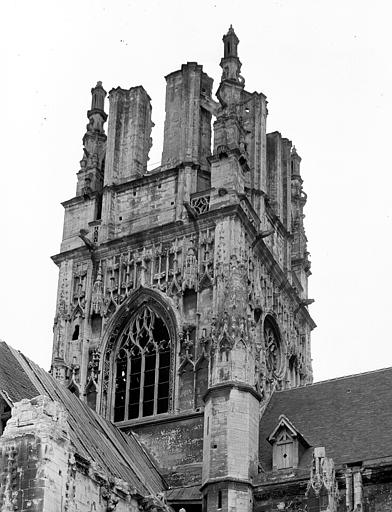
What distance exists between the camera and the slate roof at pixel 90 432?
28.0 meters

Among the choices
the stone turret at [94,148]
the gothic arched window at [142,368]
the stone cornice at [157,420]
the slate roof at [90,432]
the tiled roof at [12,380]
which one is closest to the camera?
the tiled roof at [12,380]

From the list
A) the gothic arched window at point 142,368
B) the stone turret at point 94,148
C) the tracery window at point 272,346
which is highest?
the stone turret at point 94,148

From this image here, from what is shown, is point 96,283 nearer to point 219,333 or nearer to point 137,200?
point 137,200

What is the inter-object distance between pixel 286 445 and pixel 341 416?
2280 millimetres

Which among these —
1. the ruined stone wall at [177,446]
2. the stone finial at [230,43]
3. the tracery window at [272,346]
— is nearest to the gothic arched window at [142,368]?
the ruined stone wall at [177,446]

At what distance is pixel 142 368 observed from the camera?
112 ft

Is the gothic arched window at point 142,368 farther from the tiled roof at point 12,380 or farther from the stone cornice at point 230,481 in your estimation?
the tiled roof at point 12,380

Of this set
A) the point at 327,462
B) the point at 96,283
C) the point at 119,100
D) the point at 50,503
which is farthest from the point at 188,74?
the point at 50,503

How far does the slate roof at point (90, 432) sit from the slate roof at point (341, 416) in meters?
3.32

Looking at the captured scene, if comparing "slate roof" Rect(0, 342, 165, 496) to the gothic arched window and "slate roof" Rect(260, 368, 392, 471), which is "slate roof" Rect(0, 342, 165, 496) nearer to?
the gothic arched window

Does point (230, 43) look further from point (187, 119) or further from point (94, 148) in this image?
point (94, 148)

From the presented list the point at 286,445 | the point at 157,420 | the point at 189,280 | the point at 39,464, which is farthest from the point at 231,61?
the point at 39,464

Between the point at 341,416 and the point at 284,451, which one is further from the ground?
the point at 341,416

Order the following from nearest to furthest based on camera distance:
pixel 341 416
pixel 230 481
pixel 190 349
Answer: pixel 230 481 < pixel 341 416 < pixel 190 349
